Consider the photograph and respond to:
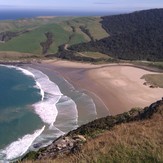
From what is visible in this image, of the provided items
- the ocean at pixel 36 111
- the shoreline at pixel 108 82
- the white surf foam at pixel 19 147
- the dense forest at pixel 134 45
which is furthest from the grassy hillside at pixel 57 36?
the white surf foam at pixel 19 147

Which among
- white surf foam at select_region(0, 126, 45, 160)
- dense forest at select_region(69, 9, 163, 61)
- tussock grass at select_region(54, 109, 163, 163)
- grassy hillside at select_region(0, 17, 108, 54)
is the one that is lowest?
grassy hillside at select_region(0, 17, 108, 54)

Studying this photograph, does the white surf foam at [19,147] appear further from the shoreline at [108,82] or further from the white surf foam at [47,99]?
the shoreline at [108,82]

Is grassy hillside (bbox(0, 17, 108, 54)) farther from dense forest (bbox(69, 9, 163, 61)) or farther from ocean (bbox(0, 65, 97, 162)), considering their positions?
ocean (bbox(0, 65, 97, 162))

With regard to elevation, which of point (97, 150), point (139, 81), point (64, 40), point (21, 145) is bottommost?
point (64, 40)

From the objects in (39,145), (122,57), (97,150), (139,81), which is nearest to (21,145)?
(39,145)

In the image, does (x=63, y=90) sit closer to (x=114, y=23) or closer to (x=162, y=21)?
(x=162, y=21)

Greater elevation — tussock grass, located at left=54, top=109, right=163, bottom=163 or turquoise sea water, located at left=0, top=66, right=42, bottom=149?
tussock grass, located at left=54, top=109, right=163, bottom=163

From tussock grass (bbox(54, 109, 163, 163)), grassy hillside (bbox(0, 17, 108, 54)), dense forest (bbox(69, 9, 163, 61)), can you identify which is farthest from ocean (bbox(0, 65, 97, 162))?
grassy hillside (bbox(0, 17, 108, 54))
